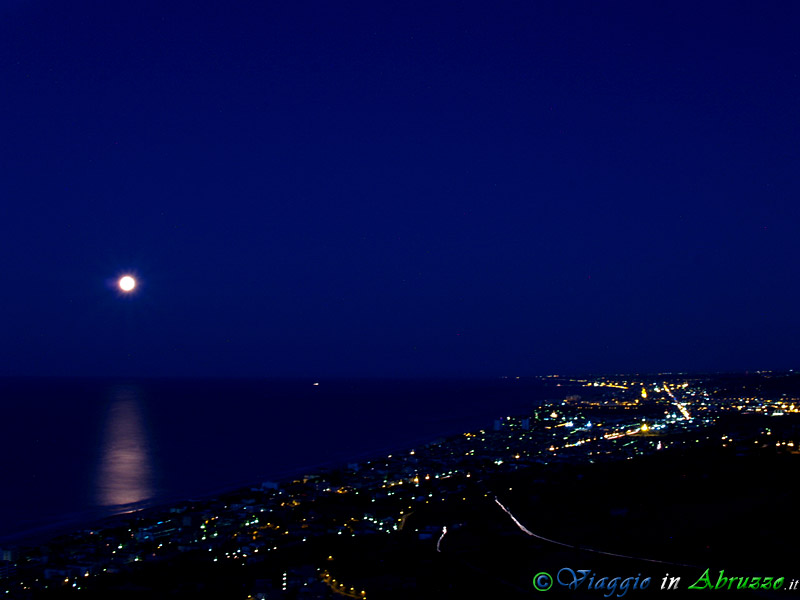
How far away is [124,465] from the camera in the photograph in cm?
3469

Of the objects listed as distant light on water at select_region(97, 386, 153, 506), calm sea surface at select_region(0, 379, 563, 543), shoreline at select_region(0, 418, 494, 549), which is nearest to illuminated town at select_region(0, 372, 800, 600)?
shoreline at select_region(0, 418, 494, 549)

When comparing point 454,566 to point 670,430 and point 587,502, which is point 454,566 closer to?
point 587,502

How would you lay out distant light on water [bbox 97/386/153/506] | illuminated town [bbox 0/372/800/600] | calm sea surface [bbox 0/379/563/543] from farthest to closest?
distant light on water [bbox 97/386/153/506] < calm sea surface [bbox 0/379/563/543] < illuminated town [bbox 0/372/800/600]

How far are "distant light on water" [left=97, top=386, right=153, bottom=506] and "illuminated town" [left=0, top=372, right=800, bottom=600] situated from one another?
4.68 m

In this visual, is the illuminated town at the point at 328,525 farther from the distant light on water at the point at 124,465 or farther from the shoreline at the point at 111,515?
the distant light on water at the point at 124,465

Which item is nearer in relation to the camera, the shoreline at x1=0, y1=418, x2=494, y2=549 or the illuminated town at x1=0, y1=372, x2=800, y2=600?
the illuminated town at x1=0, y1=372, x2=800, y2=600

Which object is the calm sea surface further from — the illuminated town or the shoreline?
the illuminated town

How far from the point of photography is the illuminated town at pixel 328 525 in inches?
528

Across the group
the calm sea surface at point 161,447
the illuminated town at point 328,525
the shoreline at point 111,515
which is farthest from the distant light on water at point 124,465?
the illuminated town at point 328,525

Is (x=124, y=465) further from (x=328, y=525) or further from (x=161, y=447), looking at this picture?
(x=328, y=525)

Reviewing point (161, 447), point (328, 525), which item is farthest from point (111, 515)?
point (161, 447)

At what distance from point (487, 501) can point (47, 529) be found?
13700 millimetres

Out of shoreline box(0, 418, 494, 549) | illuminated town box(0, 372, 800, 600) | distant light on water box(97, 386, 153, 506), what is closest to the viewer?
illuminated town box(0, 372, 800, 600)

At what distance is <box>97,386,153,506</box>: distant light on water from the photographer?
26750 millimetres
